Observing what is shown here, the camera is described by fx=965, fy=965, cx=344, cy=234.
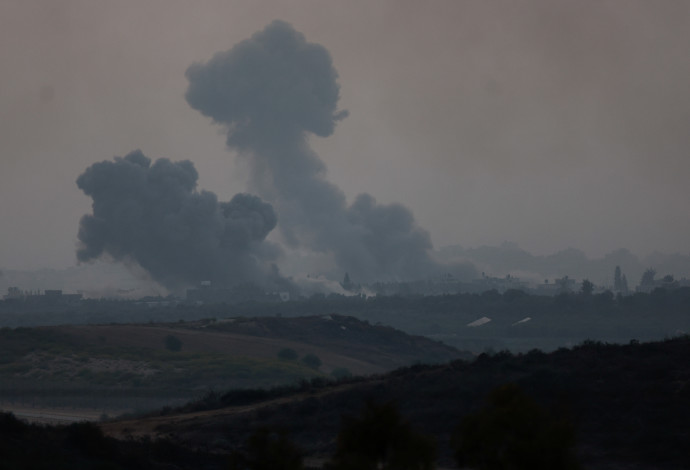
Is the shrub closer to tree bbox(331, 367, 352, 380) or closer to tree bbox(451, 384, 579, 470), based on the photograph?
tree bbox(331, 367, 352, 380)

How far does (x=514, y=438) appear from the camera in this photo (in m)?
17.1

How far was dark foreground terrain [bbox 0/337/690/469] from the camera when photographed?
1139 inches

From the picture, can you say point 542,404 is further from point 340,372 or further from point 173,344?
point 173,344

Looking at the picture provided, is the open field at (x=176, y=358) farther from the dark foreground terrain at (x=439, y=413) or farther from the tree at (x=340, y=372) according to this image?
the dark foreground terrain at (x=439, y=413)

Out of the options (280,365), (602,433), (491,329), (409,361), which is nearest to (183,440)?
(602,433)

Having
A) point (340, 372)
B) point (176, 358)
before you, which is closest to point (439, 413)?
point (340, 372)

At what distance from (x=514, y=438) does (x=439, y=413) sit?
73.4ft

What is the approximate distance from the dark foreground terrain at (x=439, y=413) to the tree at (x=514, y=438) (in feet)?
32.7

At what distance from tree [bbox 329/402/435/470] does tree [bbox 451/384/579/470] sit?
784mm

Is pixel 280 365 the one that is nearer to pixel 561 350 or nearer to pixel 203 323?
pixel 203 323

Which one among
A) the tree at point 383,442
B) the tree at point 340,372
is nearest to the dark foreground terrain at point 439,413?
the tree at point 383,442

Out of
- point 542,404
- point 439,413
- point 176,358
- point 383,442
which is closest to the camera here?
point 383,442

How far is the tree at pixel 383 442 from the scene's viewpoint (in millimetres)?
17188

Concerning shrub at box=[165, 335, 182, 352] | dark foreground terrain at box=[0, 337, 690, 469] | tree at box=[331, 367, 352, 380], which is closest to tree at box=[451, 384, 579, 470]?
dark foreground terrain at box=[0, 337, 690, 469]
